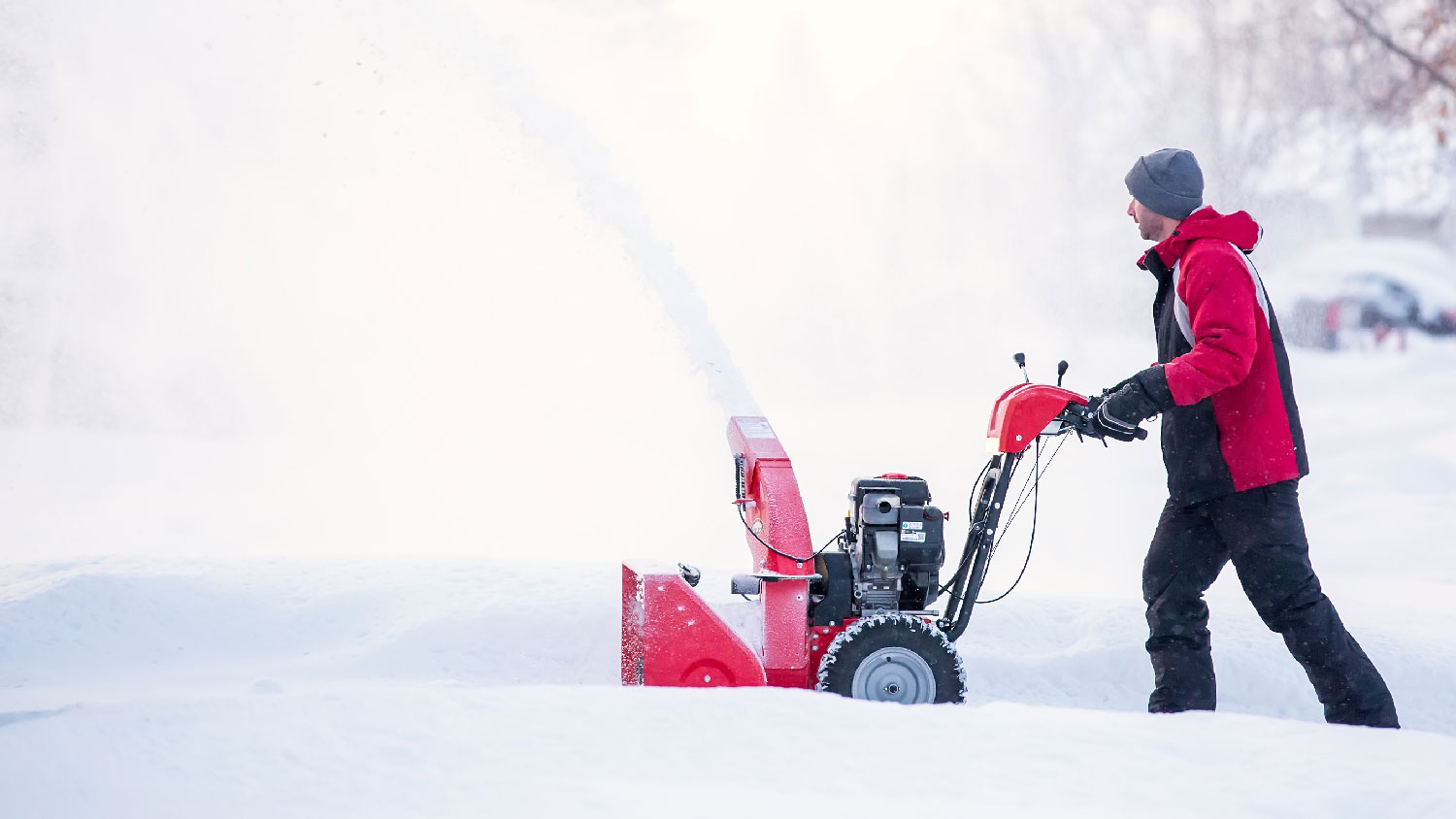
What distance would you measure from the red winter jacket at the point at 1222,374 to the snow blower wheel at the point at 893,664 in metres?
0.73

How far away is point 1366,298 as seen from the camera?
46.4 ft

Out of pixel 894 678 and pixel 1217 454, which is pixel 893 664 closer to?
pixel 894 678

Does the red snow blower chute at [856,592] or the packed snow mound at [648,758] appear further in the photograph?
the red snow blower chute at [856,592]

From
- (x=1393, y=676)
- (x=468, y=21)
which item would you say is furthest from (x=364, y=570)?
(x=1393, y=676)

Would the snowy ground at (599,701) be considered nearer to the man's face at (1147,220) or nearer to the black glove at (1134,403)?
the black glove at (1134,403)

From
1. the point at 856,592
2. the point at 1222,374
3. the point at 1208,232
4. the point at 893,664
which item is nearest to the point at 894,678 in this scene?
the point at 893,664

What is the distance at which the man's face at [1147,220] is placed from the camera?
3.15m

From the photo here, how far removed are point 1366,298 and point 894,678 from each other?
1332 centimetres

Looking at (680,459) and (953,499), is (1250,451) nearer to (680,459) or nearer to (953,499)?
(953,499)

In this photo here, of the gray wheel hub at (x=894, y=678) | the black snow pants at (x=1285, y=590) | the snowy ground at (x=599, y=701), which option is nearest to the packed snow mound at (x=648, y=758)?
the snowy ground at (x=599, y=701)

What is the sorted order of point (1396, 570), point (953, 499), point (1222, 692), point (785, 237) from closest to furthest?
point (1222, 692) → point (1396, 570) → point (953, 499) → point (785, 237)

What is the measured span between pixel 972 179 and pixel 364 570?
1117 cm

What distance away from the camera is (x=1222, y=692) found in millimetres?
3887

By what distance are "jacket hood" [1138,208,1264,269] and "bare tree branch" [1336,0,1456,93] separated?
968 centimetres
